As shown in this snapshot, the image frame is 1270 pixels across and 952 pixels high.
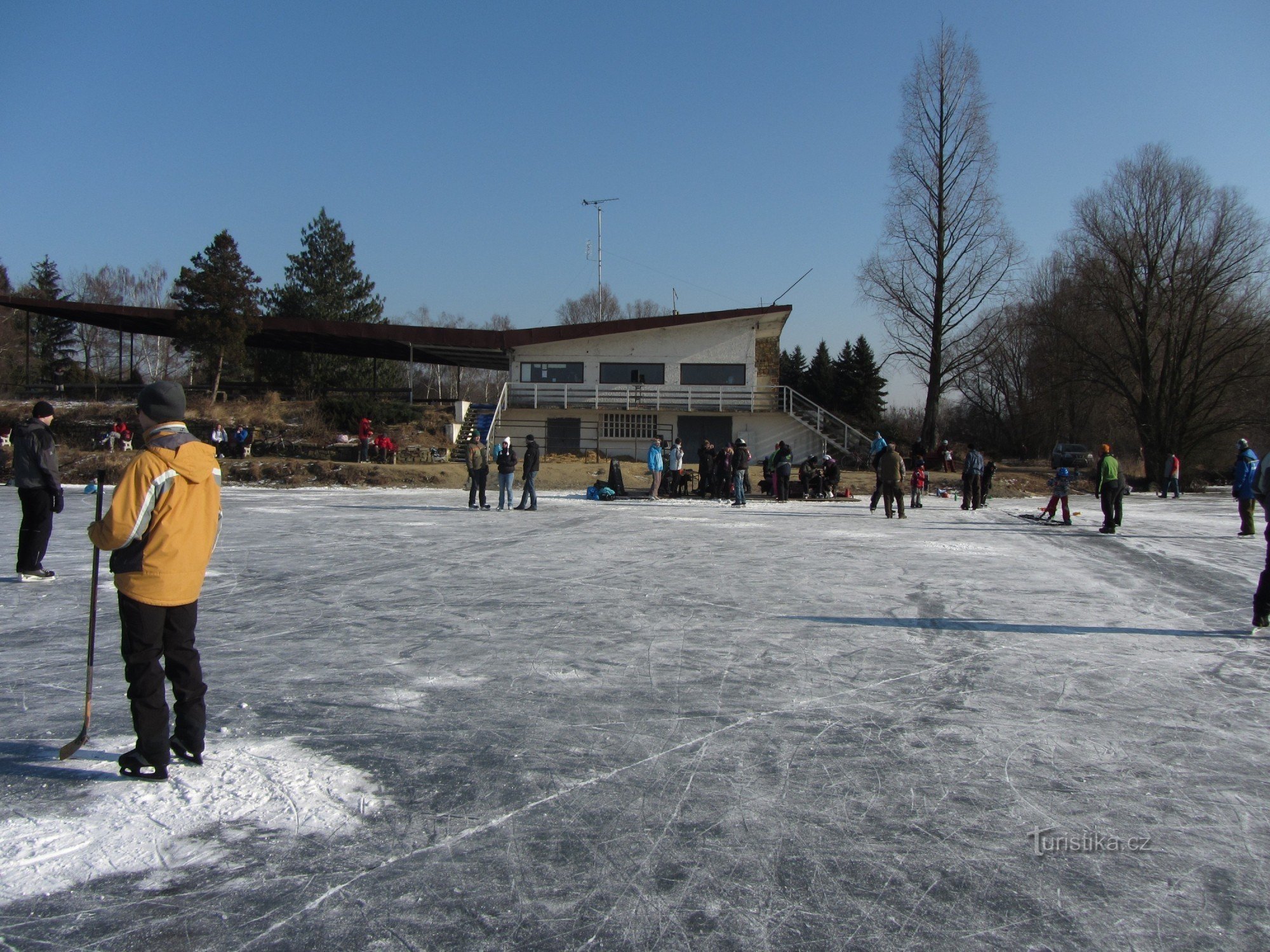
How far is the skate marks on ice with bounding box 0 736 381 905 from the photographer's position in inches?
111

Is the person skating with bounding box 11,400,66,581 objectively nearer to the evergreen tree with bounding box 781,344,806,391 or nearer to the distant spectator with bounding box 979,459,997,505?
the distant spectator with bounding box 979,459,997,505

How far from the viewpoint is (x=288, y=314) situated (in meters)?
40.7

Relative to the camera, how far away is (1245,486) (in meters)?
14.8

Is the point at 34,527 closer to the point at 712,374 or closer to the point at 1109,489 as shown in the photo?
the point at 1109,489

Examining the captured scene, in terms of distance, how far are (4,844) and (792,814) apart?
2960 millimetres

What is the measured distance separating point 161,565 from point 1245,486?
1738cm

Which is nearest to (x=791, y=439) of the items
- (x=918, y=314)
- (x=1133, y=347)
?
(x=918, y=314)

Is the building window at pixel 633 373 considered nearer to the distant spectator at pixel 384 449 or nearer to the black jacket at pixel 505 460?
the distant spectator at pixel 384 449

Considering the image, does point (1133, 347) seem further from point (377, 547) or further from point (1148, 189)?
point (377, 547)

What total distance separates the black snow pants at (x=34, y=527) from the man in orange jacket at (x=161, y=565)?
5.47 metres

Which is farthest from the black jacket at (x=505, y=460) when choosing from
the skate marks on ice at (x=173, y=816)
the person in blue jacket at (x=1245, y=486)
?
the person in blue jacket at (x=1245, y=486)

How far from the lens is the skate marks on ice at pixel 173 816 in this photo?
2820 mm

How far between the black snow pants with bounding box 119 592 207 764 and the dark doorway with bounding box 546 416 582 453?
30.6 metres
